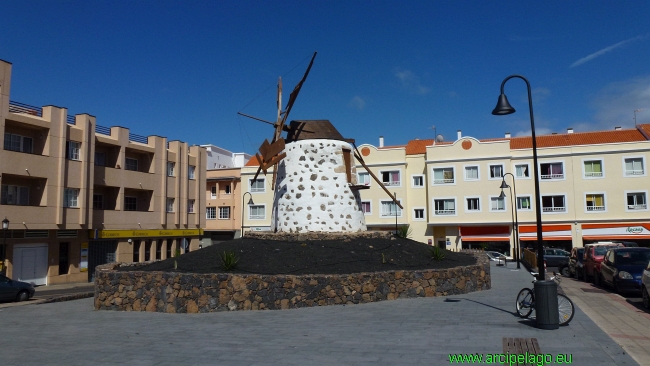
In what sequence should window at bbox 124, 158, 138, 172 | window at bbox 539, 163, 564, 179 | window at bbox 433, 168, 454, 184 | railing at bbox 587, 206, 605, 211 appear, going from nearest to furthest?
window at bbox 124, 158, 138, 172, railing at bbox 587, 206, 605, 211, window at bbox 539, 163, 564, 179, window at bbox 433, 168, 454, 184

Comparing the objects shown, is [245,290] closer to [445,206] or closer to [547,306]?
[547,306]

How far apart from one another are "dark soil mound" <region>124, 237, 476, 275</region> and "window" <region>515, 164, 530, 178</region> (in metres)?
26.9

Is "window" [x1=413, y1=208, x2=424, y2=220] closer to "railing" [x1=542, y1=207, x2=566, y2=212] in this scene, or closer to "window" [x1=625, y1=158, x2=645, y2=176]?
"railing" [x1=542, y1=207, x2=566, y2=212]

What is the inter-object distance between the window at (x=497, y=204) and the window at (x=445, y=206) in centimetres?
321

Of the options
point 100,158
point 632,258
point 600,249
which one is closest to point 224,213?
point 100,158

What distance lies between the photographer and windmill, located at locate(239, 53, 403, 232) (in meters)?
20.4

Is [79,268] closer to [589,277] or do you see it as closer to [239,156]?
[589,277]

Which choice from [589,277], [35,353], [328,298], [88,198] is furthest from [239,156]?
[35,353]

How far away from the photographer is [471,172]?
1786 inches

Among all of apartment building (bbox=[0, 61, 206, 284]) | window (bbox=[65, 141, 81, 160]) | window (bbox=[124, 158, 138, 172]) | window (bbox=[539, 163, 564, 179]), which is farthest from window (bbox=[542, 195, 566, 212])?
window (bbox=[65, 141, 81, 160])

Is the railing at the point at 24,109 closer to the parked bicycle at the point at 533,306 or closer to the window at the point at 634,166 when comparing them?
the parked bicycle at the point at 533,306

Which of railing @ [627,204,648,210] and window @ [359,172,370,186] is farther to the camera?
window @ [359,172,370,186]

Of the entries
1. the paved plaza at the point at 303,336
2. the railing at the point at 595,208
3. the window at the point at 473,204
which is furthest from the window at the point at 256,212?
the paved plaza at the point at 303,336

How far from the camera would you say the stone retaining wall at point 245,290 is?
14.3 meters
